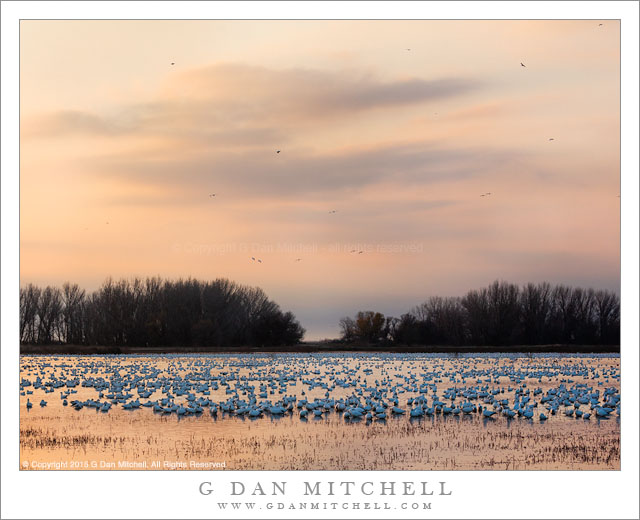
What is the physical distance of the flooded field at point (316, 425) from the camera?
12.8m

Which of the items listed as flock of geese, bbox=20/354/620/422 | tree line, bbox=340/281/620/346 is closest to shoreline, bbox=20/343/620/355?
tree line, bbox=340/281/620/346

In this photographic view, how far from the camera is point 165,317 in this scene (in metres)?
59.2

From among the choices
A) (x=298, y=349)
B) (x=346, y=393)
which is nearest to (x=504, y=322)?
(x=298, y=349)

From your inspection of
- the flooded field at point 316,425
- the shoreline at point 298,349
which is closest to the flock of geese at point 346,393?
the flooded field at point 316,425

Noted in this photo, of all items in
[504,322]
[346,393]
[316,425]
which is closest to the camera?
[316,425]

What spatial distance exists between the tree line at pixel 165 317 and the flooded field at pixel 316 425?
102ft

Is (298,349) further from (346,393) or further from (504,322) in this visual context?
(346,393)

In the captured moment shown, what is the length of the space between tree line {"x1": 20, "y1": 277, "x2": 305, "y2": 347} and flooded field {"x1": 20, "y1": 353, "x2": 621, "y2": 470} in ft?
102

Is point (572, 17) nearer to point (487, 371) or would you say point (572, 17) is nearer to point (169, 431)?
point (169, 431)

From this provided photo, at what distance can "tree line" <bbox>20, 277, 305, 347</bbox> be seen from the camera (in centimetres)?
5547

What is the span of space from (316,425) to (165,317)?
44947 millimetres

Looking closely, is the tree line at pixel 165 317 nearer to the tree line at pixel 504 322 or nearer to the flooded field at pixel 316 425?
the tree line at pixel 504 322

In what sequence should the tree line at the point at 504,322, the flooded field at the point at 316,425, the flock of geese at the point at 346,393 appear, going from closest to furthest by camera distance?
the flooded field at the point at 316,425 → the flock of geese at the point at 346,393 → the tree line at the point at 504,322

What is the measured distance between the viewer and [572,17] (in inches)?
495
